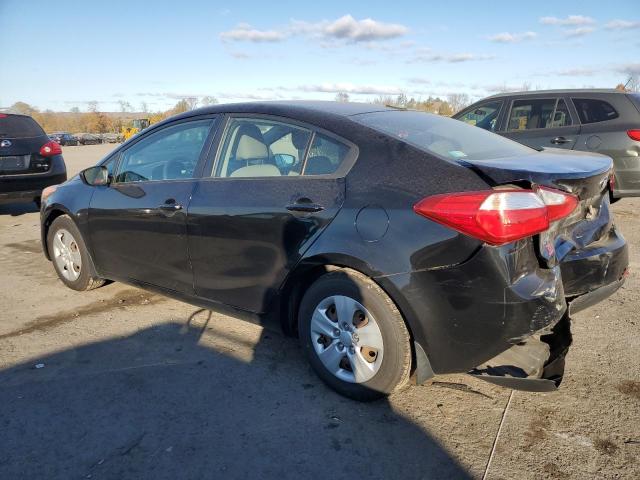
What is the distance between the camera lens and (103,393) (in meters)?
2.86

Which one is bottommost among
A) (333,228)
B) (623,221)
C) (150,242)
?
(623,221)

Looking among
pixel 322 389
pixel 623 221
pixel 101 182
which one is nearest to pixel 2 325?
pixel 101 182

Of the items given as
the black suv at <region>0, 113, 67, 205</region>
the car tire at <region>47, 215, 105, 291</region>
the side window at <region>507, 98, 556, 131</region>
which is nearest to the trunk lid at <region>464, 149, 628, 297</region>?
the car tire at <region>47, 215, 105, 291</region>

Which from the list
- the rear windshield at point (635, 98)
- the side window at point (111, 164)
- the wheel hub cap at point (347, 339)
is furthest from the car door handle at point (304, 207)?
the rear windshield at point (635, 98)

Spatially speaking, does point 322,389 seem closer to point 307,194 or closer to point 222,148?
point 307,194

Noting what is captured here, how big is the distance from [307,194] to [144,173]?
168cm

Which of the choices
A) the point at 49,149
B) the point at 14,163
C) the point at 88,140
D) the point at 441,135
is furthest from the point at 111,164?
the point at 88,140

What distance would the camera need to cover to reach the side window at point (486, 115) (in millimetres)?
7570

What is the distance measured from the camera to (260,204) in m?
2.98

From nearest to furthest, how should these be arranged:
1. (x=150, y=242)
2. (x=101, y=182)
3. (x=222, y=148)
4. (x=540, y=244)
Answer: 1. (x=540, y=244)
2. (x=222, y=148)
3. (x=150, y=242)
4. (x=101, y=182)

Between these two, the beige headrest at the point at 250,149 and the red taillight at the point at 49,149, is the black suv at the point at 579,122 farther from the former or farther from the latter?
the red taillight at the point at 49,149

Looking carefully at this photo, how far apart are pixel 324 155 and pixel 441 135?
774 millimetres

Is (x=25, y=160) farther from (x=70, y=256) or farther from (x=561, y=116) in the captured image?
(x=561, y=116)

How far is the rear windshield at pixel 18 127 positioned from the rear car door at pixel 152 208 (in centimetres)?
431
